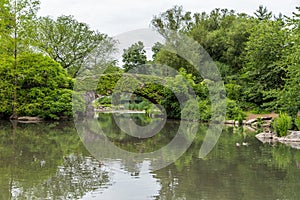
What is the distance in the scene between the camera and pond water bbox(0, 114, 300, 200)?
7.11m

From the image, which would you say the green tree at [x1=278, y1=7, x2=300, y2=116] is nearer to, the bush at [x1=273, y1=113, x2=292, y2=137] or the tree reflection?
the bush at [x1=273, y1=113, x2=292, y2=137]

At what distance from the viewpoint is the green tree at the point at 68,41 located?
117 feet

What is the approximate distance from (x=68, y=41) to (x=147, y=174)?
29018 millimetres

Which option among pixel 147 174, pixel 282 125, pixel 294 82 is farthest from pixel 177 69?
pixel 147 174

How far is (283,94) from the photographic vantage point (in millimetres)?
17844

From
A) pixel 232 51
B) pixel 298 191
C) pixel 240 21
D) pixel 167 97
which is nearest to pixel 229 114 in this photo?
pixel 167 97

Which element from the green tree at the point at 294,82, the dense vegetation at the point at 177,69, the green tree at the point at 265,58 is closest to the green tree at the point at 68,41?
the dense vegetation at the point at 177,69

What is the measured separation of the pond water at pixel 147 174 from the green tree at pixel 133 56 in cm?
2451

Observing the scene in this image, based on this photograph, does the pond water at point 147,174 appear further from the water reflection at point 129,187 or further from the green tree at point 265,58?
the green tree at point 265,58

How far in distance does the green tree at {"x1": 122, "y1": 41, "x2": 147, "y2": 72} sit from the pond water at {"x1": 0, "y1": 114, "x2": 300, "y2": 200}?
2451 cm

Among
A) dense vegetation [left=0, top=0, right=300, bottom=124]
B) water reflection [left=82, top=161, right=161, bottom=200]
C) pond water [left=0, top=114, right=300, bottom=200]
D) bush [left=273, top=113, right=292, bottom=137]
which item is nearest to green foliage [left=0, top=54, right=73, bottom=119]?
dense vegetation [left=0, top=0, right=300, bottom=124]

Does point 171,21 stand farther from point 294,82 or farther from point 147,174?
point 147,174

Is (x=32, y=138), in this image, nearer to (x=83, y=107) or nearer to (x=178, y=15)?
(x=83, y=107)

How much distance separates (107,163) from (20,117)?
16.3 m
